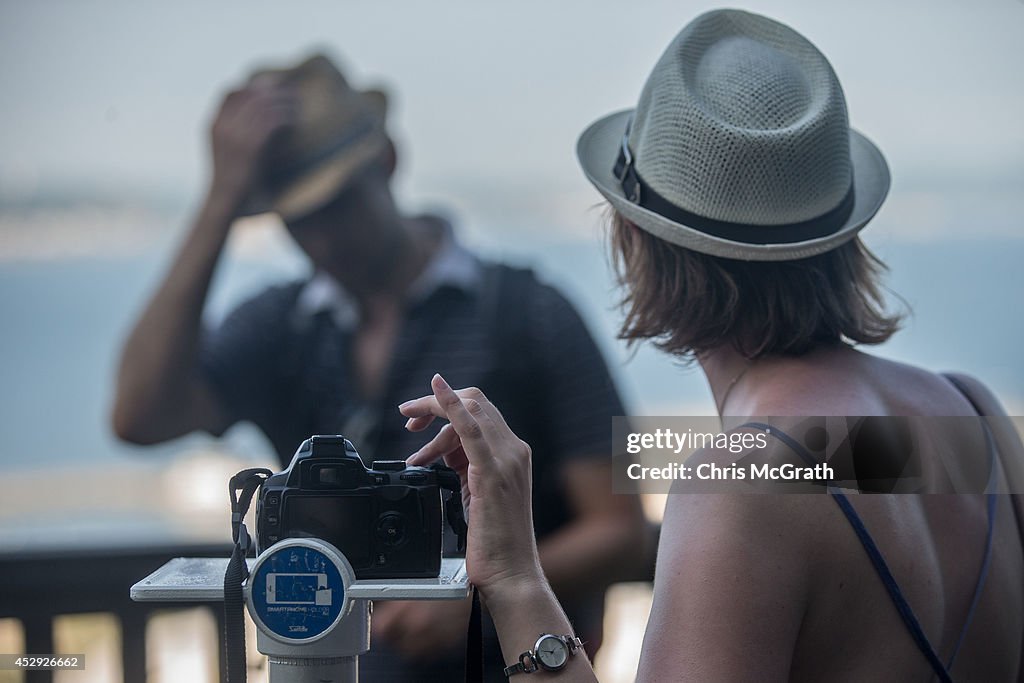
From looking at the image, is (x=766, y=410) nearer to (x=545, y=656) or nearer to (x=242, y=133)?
(x=545, y=656)

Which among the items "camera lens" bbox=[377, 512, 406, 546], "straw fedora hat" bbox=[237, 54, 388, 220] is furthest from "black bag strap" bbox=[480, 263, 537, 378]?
"camera lens" bbox=[377, 512, 406, 546]

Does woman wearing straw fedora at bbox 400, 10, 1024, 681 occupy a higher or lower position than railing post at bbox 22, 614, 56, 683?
higher

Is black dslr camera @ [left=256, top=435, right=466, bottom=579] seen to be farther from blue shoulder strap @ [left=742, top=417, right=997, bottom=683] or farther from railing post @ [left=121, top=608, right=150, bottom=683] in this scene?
railing post @ [left=121, top=608, right=150, bottom=683]

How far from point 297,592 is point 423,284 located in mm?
860

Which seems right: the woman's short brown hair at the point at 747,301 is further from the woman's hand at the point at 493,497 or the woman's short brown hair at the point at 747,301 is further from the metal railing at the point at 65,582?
the metal railing at the point at 65,582

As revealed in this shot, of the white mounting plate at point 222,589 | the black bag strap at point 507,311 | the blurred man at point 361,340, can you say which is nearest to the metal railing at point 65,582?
the blurred man at point 361,340

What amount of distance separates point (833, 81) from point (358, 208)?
82 cm

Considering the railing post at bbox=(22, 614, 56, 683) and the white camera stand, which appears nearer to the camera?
the white camera stand

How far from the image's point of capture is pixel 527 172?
161cm

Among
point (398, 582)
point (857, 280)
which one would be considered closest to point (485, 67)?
point (857, 280)

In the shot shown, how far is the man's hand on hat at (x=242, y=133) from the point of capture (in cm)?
167

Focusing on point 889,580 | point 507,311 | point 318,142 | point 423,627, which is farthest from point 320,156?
point 889,580

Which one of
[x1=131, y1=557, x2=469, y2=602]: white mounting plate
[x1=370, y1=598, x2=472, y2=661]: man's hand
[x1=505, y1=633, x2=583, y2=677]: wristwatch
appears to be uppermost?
[x1=131, y1=557, x2=469, y2=602]: white mounting plate

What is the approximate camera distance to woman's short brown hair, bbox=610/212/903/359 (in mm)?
1145
